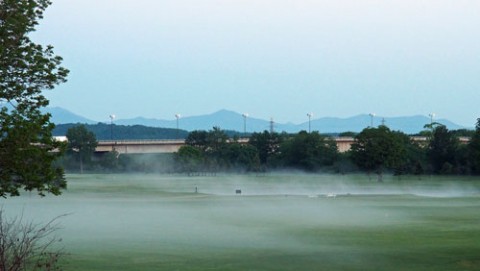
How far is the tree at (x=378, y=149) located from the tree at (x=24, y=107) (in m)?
112

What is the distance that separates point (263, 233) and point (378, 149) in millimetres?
89007

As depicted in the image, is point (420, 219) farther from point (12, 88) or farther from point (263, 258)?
point (12, 88)

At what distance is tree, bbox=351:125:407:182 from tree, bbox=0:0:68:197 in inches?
4420

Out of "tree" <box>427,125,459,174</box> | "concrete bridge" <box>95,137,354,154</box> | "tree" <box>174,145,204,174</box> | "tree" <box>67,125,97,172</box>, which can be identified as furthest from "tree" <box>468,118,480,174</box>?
"tree" <box>67,125,97,172</box>

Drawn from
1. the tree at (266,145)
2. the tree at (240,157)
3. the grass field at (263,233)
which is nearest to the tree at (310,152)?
the tree at (240,157)

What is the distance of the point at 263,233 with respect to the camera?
46062 mm

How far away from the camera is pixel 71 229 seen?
47.6 meters

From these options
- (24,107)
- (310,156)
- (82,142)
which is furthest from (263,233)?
(82,142)

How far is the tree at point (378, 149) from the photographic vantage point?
13338 centimetres

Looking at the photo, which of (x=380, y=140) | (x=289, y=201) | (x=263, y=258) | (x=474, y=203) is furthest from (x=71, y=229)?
(x=380, y=140)

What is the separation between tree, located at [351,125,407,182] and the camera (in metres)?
133

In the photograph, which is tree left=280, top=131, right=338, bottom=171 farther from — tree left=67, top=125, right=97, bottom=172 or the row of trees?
tree left=67, top=125, right=97, bottom=172

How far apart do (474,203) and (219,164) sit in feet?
346

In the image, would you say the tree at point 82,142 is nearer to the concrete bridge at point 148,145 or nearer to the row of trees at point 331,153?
the concrete bridge at point 148,145
